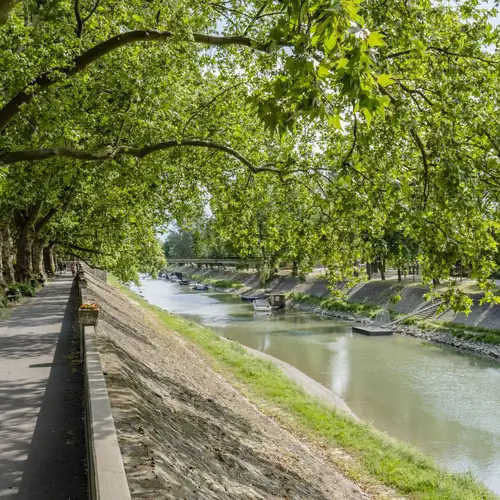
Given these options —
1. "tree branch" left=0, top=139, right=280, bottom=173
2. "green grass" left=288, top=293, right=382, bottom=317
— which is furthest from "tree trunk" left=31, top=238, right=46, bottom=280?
"tree branch" left=0, top=139, right=280, bottom=173

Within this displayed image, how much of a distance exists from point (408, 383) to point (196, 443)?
18.1 m

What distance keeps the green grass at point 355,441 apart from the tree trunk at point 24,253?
1333 cm

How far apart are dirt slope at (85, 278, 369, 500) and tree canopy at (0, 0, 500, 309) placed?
409 centimetres

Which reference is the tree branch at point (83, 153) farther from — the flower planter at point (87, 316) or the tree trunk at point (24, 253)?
the tree trunk at point (24, 253)

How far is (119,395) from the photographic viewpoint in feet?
29.8

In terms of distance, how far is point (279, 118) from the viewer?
483cm

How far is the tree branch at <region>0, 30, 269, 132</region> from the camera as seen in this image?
1073 centimetres

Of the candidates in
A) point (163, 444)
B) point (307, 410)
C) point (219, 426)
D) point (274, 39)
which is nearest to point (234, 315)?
point (307, 410)

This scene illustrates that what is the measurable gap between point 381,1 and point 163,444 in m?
7.51

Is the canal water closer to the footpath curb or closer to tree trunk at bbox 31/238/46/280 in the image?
the footpath curb

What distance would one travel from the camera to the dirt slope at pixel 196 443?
7.02 m

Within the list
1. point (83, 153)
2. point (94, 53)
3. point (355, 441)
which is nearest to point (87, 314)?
point (83, 153)

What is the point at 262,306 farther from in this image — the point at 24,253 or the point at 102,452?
the point at 102,452

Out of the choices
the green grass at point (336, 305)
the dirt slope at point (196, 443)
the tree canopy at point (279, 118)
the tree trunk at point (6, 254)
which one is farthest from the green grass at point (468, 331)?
the tree trunk at point (6, 254)
